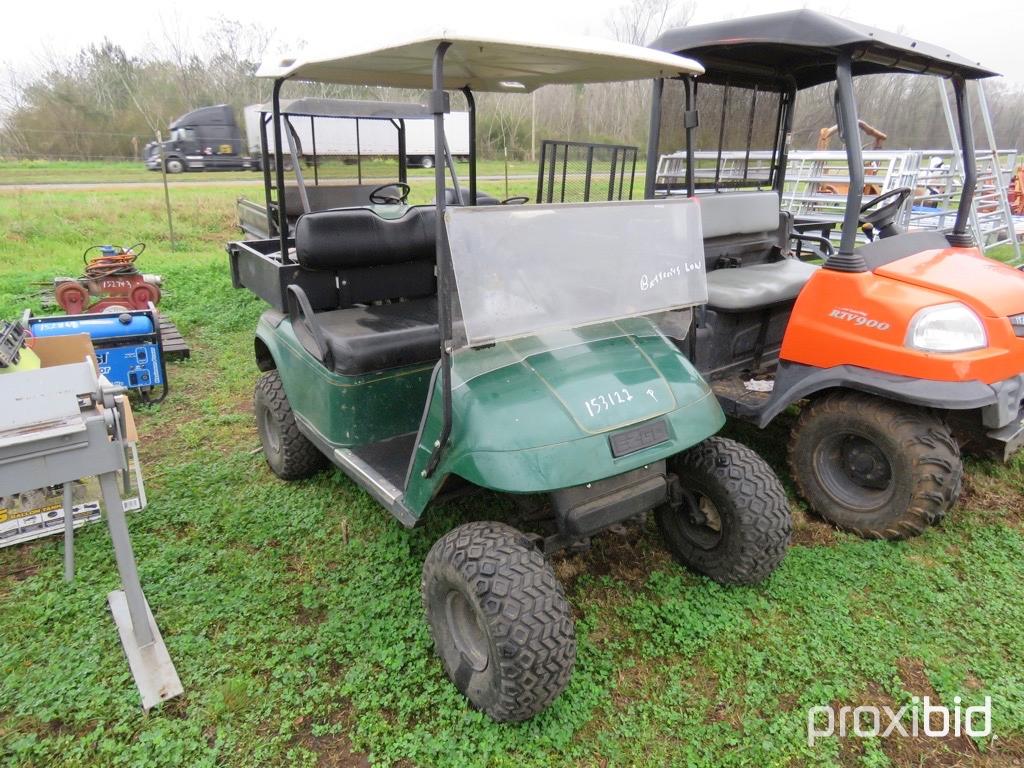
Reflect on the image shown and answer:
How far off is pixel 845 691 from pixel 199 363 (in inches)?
201

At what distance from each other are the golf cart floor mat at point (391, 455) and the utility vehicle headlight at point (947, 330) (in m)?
2.24

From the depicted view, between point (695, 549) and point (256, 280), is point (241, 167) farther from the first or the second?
point (695, 549)

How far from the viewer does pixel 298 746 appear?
208 centimetres

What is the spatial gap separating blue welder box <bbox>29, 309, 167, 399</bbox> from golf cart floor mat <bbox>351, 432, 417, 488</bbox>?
2446 mm

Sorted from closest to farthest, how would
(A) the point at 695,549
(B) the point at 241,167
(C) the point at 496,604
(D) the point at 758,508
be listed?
(C) the point at 496,604
(D) the point at 758,508
(A) the point at 695,549
(B) the point at 241,167

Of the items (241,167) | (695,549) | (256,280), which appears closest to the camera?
(695,549)

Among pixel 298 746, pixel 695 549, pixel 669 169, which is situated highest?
pixel 669 169

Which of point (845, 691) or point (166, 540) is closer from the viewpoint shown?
point (845, 691)

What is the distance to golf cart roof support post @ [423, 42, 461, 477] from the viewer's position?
6.41 feet

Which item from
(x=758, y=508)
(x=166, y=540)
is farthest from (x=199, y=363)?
(x=758, y=508)

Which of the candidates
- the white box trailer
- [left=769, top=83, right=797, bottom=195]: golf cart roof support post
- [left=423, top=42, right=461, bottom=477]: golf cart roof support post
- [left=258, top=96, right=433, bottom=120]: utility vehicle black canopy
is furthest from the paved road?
[left=423, top=42, right=461, bottom=477]: golf cart roof support post

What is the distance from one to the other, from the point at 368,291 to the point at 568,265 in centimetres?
184

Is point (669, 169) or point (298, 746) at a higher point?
point (669, 169)

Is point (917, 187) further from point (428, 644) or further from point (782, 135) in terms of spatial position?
point (428, 644)
